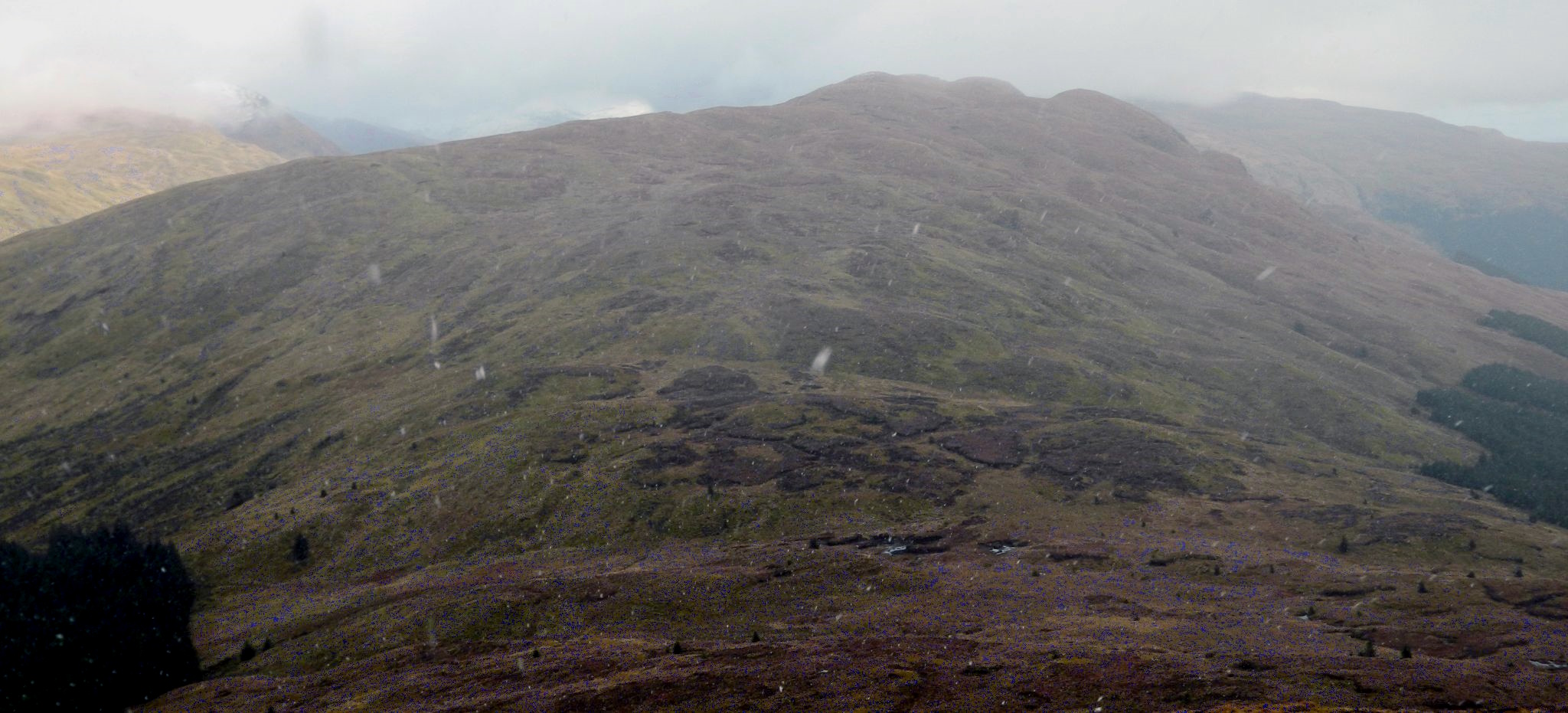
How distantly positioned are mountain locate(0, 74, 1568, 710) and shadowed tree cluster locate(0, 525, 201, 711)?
282 centimetres

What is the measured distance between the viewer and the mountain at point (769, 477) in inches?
1688

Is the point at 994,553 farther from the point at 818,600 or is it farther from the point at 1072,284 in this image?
the point at 1072,284

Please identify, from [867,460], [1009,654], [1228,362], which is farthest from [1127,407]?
[1009,654]

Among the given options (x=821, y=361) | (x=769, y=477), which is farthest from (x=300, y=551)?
(x=821, y=361)

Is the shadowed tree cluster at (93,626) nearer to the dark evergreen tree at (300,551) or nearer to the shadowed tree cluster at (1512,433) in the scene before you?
the dark evergreen tree at (300,551)

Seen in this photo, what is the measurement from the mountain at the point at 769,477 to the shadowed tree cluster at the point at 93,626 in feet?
9.25

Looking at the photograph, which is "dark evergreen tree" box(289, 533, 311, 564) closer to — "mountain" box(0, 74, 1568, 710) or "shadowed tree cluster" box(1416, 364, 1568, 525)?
"mountain" box(0, 74, 1568, 710)

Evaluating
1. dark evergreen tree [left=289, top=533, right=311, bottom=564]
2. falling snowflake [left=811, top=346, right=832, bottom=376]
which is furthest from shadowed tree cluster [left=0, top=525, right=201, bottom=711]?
falling snowflake [left=811, top=346, right=832, bottom=376]

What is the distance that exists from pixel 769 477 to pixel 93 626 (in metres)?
55.3

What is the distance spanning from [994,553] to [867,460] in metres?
26.1

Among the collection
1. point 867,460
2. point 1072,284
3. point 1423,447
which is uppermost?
point 1072,284

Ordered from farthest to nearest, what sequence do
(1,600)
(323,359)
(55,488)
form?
(323,359), (55,488), (1,600)

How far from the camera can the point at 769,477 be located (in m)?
89.1

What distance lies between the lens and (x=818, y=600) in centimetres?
5725
